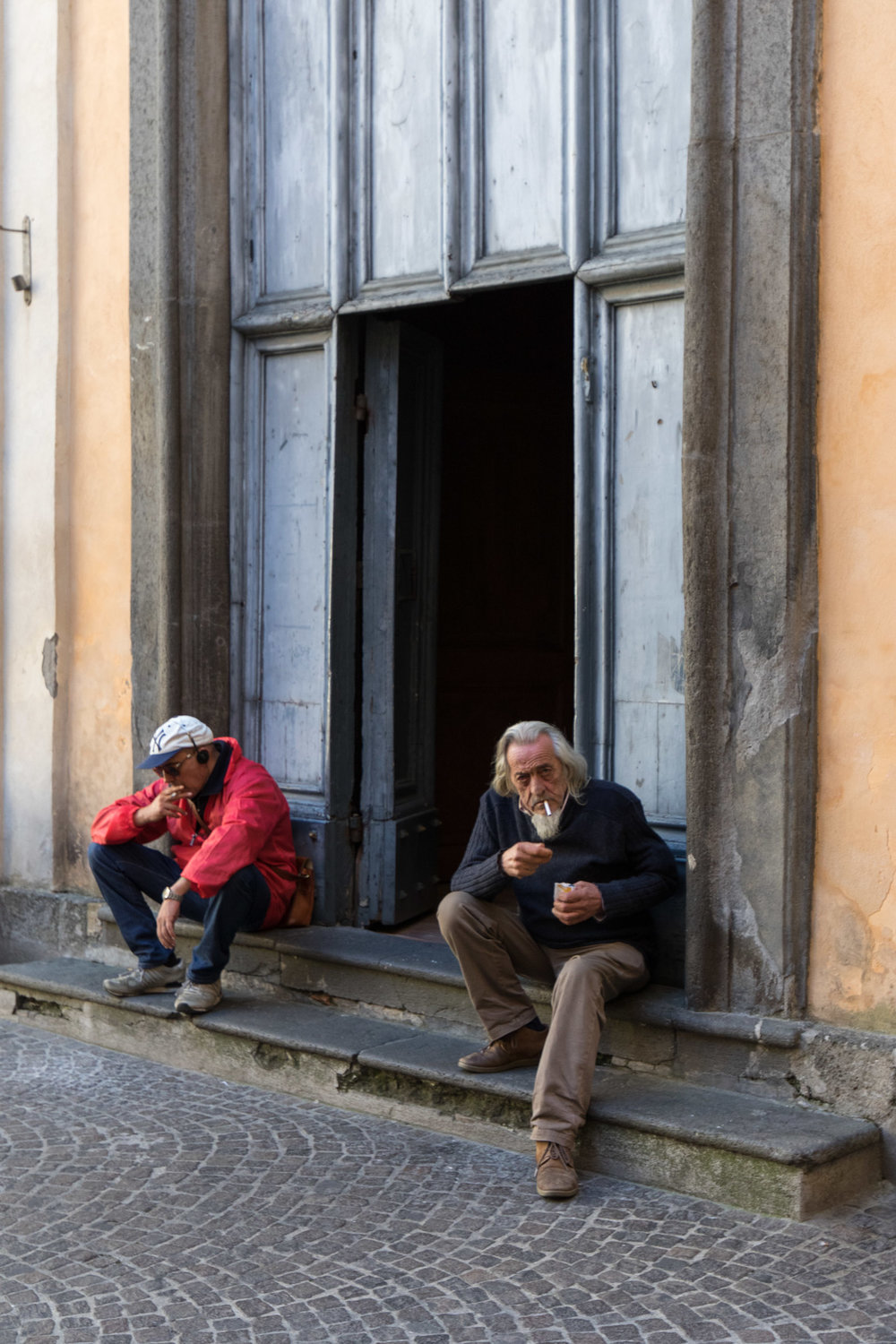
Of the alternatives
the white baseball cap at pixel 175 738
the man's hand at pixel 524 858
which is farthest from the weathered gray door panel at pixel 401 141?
the man's hand at pixel 524 858

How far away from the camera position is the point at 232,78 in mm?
6289

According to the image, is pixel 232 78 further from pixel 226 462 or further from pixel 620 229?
pixel 620 229

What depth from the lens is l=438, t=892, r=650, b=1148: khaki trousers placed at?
4.14 m

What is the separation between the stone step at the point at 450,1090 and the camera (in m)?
3.96

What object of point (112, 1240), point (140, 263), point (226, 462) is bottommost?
point (112, 1240)

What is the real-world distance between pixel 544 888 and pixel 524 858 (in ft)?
0.70

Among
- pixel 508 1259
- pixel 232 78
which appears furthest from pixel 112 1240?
pixel 232 78

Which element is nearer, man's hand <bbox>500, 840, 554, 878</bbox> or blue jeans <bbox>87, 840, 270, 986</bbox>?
man's hand <bbox>500, 840, 554, 878</bbox>

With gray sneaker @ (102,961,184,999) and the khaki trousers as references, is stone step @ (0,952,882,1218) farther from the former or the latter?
the khaki trousers

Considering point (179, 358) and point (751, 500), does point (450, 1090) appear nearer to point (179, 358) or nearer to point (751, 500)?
point (751, 500)

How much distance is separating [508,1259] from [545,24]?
13.8 ft

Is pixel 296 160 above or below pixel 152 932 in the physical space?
above

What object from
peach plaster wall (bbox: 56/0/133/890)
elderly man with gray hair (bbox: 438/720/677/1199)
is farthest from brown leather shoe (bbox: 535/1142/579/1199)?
peach plaster wall (bbox: 56/0/133/890)

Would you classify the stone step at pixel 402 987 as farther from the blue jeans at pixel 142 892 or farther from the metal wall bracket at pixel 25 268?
the metal wall bracket at pixel 25 268
